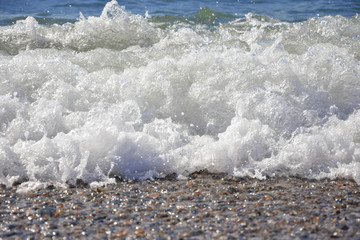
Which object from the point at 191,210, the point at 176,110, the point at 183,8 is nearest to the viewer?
the point at 191,210

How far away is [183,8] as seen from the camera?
8.94m

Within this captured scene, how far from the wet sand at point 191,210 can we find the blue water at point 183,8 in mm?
5519

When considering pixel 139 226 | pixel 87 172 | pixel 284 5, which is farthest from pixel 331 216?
pixel 284 5

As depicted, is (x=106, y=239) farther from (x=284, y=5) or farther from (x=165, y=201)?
(x=284, y=5)

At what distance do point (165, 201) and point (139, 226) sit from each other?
1.31 ft

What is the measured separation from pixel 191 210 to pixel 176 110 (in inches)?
63.1

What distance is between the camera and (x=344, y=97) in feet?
14.0

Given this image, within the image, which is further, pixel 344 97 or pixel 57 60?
pixel 57 60

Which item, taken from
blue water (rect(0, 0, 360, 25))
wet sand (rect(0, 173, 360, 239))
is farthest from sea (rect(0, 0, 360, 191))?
blue water (rect(0, 0, 360, 25))

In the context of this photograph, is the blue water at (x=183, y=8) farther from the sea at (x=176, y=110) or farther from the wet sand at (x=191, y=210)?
the wet sand at (x=191, y=210)

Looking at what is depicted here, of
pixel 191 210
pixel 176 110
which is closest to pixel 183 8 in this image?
pixel 176 110

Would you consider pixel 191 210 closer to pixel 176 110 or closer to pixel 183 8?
pixel 176 110

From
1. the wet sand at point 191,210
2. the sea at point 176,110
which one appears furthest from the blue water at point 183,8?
the wet sand at point 191,210

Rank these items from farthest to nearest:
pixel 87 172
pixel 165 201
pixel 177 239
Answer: pixel 87 172, pixel 165 201, pixel 177 239
